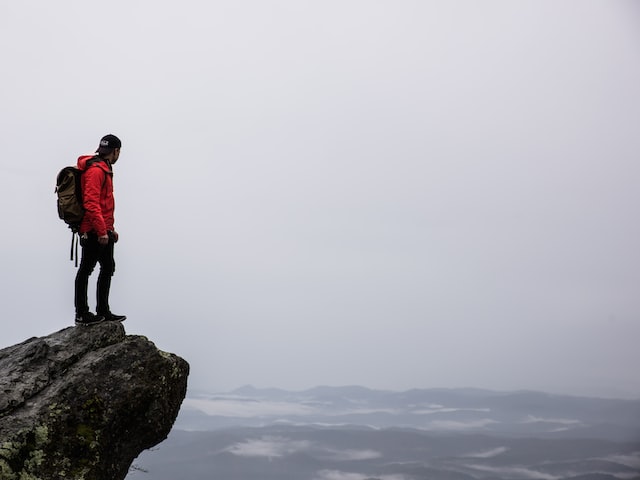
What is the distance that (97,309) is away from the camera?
14336mm

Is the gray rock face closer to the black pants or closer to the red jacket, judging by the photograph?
the black pants

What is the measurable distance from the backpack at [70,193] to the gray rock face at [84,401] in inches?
113

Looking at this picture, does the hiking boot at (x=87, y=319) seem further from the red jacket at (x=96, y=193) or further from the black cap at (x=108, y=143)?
the black cap at (x=108, y=143)

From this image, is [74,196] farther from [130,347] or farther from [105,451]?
[105,451]

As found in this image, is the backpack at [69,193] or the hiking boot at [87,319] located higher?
the backpack at [69,193]

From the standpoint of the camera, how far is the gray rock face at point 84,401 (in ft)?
38.5

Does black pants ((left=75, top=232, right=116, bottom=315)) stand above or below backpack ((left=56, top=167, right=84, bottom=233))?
below

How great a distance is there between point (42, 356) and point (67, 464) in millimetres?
2546

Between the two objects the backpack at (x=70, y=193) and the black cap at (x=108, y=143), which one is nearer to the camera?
the backpack at (x=70, y=193)

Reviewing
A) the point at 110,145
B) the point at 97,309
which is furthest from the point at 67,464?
the point at 110,145

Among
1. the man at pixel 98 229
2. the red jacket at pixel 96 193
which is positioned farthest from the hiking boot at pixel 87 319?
the red jacket at pixel 96 193

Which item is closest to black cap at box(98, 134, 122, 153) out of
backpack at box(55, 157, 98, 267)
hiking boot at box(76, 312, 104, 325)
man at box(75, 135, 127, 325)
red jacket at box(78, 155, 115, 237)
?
man at box(75, 135, 127, 325)

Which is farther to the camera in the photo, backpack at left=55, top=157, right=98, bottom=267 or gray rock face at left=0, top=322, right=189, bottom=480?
backpack at left=55, top=157, right=98, bottom=267

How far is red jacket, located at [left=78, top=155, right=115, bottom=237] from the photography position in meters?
12.8
